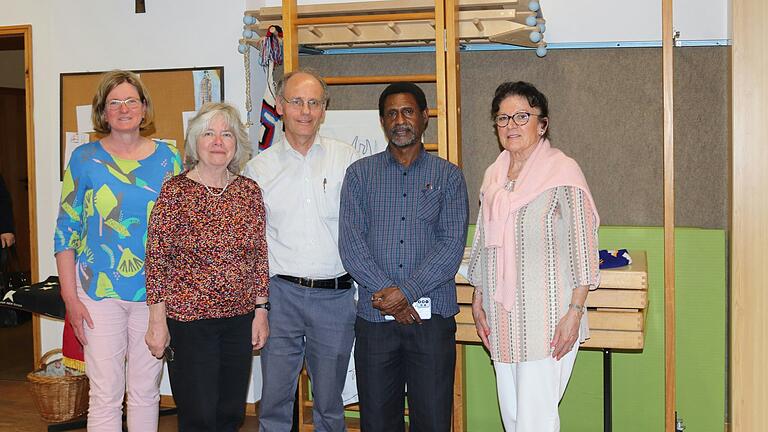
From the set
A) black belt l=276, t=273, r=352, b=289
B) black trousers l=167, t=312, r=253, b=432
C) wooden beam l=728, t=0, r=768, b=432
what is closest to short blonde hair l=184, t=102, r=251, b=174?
black belt l=276, t=273, r=352, b=289

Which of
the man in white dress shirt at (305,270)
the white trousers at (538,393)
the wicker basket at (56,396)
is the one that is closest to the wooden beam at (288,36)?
the man in white dress shirt at (305,270)

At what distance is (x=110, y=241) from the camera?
2.88m

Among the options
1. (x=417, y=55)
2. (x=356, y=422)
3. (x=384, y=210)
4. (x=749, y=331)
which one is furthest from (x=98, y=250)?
(x=749, y=331)

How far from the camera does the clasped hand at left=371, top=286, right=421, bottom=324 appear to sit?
9.03 ft

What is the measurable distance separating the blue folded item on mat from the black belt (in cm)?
109

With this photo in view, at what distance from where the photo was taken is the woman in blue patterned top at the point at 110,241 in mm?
2883

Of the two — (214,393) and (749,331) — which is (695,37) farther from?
(214,393)

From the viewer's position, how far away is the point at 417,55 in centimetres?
418

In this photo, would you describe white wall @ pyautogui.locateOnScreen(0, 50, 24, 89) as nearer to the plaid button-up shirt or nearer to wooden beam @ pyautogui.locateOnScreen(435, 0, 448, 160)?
wooden beam @ pyautogui.locateOnScreen(435, 0, 448, 160)

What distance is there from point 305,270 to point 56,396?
201 centimetres

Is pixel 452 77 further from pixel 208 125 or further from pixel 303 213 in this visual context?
pixel 208 125

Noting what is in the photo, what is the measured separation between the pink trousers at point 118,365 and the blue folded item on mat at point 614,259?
6.10 ft

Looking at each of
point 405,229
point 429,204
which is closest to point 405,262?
point 405,229

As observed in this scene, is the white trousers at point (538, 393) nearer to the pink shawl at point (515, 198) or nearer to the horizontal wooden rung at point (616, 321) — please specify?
the pink shawl at point (515, 198)
